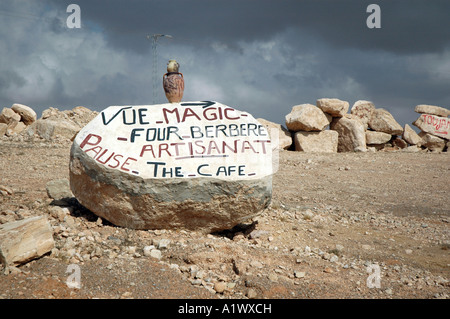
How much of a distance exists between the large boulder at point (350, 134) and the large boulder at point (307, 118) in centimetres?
71

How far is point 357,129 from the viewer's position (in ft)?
46.0

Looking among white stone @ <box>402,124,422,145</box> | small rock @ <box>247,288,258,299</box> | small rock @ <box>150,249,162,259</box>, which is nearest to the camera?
small rock @ <box>247,288,258,299</box>

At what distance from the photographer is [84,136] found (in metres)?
5.25

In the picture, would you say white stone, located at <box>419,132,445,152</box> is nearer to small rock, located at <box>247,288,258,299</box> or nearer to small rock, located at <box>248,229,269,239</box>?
small rock, located at <box>248,229,269,239</box>

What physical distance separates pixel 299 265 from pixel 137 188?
217 cm

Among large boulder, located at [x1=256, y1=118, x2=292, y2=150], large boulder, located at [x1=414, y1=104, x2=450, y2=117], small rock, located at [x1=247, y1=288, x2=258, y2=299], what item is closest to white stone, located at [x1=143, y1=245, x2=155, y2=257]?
small rock, located at [x1=247, y1=288, x2=258, y2=299]

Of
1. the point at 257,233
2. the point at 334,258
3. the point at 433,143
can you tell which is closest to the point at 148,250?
the point at 257,233

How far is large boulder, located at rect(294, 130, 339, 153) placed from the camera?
535 inches

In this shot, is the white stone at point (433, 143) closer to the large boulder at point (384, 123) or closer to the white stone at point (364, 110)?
the large boulder at point (384, 123)

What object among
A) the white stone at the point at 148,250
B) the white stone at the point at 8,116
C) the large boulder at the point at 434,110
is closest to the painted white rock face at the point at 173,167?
the white stone at the point at 148,250

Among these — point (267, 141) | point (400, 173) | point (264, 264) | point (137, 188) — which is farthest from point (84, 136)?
point (400, 173)

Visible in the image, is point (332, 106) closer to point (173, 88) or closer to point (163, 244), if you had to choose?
point (173, 88)

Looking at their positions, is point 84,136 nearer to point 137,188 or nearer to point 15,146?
point 137,188

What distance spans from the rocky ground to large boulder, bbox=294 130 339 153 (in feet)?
17.1
